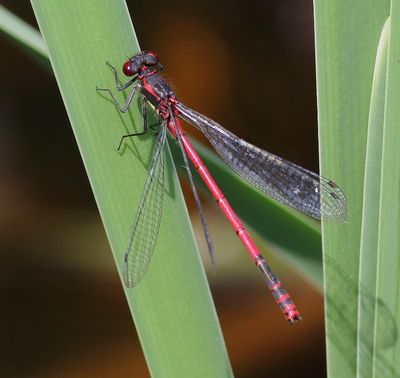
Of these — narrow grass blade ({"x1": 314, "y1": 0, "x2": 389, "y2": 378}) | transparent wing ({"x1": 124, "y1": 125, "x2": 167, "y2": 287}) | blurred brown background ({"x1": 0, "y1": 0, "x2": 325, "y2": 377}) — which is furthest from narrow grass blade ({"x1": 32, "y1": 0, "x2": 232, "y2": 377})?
blurred brown background ({"x1": 0, "y1": 0, "x2": 325, "y2": 377})

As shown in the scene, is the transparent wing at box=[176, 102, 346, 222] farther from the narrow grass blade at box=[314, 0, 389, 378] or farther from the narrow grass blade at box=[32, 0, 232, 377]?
the narrow grass blade at box=[32, 0, 232, 377]

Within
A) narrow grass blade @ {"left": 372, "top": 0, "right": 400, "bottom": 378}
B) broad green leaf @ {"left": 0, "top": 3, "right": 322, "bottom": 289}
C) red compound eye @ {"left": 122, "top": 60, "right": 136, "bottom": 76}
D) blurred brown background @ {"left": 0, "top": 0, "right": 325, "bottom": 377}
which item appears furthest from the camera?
blurred brown background @ {"left": 0, "top": 0, "right": 325, "bottom": 377}

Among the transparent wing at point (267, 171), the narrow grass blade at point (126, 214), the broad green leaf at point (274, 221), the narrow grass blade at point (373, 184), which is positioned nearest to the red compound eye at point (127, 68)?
the narrow grass blade at point (126, 214)

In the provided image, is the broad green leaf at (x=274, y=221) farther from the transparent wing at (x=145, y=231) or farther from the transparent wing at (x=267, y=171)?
the transparent wing at (x=145, y=231)

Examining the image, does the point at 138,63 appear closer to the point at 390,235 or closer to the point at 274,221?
the point at 274,221

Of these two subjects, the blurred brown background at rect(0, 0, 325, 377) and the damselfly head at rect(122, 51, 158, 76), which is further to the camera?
the blurred brown background at rect(0, 0, 325, 377)

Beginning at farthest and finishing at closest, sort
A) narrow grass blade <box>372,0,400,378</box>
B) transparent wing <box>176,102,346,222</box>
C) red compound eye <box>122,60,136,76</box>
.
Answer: transparent wing <box>176,102,346,222</box>, red compound eye <box>122,60,136,76</box>, narrow grass blade <box>372,0,400,378</box>
